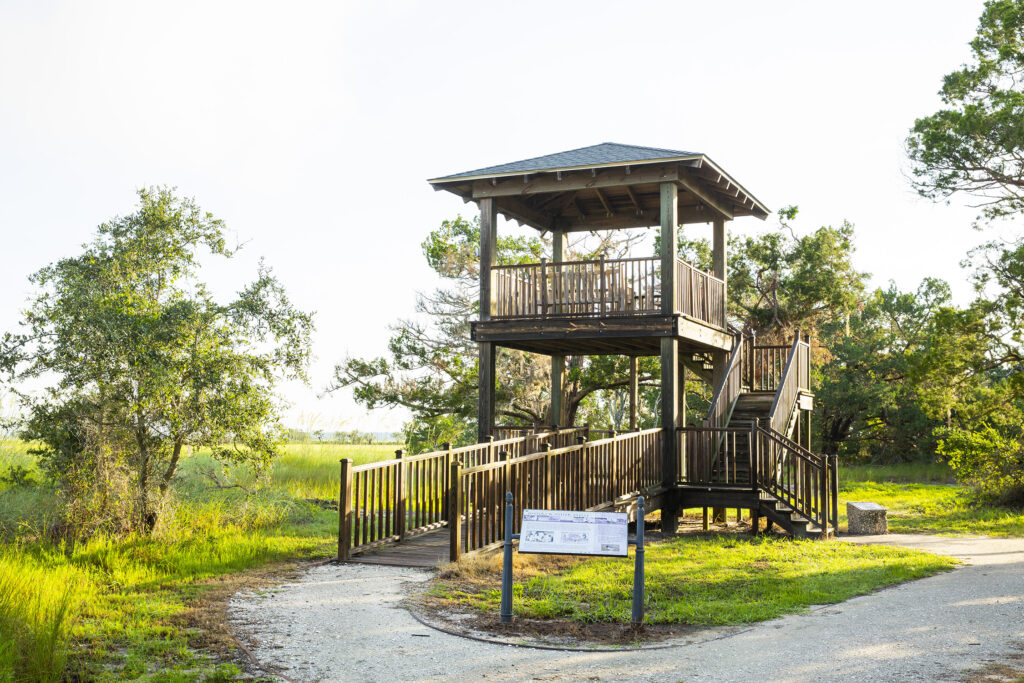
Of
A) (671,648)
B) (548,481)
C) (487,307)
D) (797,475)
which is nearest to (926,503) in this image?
(797,475)

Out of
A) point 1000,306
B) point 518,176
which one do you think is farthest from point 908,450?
point 518,176

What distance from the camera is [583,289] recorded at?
54.6 ft

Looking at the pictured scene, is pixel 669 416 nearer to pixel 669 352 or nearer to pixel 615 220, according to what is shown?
pixel 669 352

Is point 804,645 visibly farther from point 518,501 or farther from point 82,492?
point 82,492

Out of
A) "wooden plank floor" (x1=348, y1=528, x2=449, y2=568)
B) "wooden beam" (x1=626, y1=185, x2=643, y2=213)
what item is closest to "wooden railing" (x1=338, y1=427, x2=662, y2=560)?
"wooden plank floor" (x1=348, y1=528, x2=449, y2=568)

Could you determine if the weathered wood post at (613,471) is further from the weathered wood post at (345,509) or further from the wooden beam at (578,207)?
the wooden beam at (578,207)

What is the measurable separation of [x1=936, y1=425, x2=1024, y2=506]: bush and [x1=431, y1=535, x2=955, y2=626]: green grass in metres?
6.13

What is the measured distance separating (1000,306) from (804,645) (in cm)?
1502

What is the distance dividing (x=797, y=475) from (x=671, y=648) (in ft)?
28.2

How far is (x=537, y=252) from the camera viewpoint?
25.9m

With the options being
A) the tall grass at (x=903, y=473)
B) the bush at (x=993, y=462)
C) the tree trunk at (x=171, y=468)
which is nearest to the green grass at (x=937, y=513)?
the bush at (x=993, y=462)

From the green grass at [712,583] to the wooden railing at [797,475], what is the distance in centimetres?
136

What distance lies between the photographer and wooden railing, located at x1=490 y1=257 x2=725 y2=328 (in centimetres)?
1645

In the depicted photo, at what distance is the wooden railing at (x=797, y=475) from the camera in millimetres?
14734
